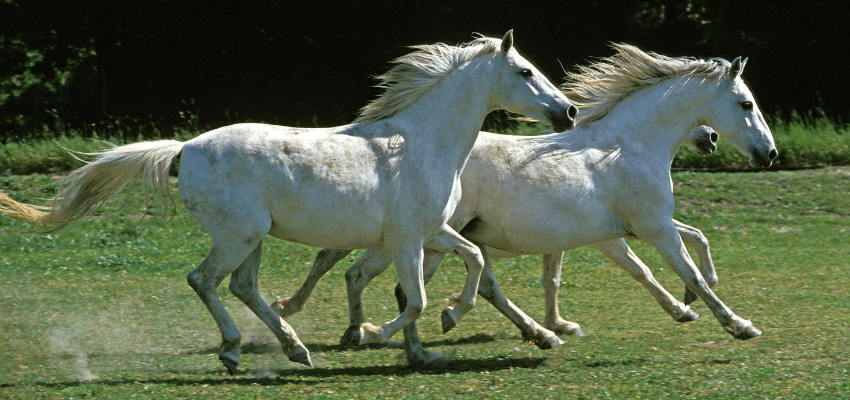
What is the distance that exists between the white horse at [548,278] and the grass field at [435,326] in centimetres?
21

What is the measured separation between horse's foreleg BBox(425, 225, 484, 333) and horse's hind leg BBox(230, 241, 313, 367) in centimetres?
104

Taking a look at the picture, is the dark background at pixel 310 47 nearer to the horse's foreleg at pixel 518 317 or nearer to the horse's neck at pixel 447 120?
the horse's foreleg at pixel 518 317

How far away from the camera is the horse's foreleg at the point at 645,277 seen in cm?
774

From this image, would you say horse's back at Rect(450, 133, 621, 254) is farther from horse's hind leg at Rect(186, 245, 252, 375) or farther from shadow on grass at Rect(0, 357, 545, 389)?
horse's hind leg at Rect(186, 245, 252, 375)

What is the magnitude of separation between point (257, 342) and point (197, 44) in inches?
571

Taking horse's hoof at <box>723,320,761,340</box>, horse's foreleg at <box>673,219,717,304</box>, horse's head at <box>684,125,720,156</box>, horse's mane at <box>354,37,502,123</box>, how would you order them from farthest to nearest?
horse's head at <box>684,125,720,156</box>, horse's foreleg at <box>673,219,717,304</box>, horse's hoof at <box>723,320,761,340</box>, horse's mane at <box>354,37,502,123</box>

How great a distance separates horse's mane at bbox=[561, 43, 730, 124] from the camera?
295 inches

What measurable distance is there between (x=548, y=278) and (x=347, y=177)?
2816mm

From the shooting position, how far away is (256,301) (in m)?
6.20

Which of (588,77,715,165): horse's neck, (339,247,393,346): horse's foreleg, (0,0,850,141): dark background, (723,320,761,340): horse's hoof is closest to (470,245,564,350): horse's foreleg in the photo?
(339,247,393,346): horse's foreleg

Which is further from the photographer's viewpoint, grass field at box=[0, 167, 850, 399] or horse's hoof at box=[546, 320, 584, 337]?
horse's hoof at box=[546, 320, 584, 337]

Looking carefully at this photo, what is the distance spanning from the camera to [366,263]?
740 cm

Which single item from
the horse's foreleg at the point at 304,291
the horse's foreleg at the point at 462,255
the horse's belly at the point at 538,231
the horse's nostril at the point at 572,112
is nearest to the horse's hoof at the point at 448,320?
the horse's foreleg at the point at 462,255

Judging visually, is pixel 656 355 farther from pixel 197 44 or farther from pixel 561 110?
pixel 197 44
